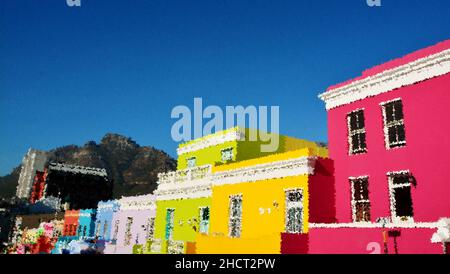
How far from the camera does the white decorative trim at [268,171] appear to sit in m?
16.7

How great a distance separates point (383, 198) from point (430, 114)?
349cm

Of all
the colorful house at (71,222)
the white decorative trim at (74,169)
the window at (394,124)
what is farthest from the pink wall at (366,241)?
the white decorative trim at (74,169)

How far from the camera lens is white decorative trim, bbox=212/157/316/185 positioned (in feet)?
54.7

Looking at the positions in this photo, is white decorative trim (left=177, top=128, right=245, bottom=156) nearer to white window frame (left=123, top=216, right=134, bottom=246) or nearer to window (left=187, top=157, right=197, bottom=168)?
window (left=187, top=157, right=197, bottom=168)

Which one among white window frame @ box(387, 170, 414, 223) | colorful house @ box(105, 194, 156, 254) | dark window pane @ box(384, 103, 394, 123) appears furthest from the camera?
colorful house @ box(105, 194, 156, 254)

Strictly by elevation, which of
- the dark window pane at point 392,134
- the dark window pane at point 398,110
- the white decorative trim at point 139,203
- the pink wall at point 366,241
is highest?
the dark window pane at point 398,110

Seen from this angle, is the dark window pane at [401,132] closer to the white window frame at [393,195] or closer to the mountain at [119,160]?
the white window frame at [393,195]

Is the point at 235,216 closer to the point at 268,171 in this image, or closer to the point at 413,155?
→ the point at 268,171

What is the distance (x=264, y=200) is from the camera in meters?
18.5

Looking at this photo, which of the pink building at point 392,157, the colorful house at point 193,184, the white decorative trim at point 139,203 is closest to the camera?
the pink building at point 392,157

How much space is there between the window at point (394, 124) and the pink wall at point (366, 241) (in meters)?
3.83

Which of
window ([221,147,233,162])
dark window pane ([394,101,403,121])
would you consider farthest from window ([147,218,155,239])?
dark window pane ([394,101,403,121])
